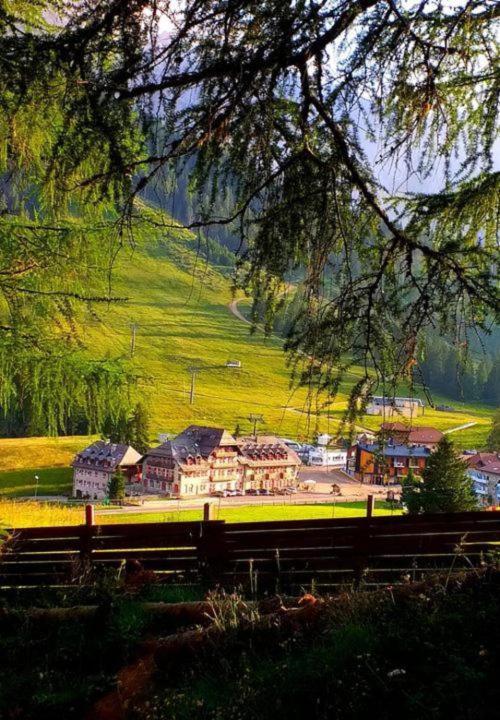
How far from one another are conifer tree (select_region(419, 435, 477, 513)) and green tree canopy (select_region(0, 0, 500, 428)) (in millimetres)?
19198

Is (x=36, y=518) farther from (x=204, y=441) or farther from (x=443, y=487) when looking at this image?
(x=204, y=441)

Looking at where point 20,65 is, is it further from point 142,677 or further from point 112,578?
point 112,578

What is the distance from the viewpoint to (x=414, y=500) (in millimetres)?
21406

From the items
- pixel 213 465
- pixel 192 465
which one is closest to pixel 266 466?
pixel 213 465

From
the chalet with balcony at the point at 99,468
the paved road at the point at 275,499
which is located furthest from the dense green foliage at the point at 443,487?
the chalet with balcony at the point at 99,468

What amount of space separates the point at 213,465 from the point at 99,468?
8320 mm

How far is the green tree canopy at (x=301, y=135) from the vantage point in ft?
10.2

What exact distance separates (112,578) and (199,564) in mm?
1033

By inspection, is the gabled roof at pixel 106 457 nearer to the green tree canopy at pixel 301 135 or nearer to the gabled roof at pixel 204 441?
the gabled roof at pixel 204 441

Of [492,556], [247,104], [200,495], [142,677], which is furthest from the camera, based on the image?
[200,495]

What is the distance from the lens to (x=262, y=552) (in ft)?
24.3

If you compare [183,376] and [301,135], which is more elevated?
[301,135]

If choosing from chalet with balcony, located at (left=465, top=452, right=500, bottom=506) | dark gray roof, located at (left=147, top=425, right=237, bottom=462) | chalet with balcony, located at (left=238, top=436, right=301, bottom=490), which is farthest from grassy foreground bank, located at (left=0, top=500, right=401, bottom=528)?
chalet with balcony, located at (left=465, top=452, right=500, bottom=506)

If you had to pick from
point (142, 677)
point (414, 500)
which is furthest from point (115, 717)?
point (414, 500)
